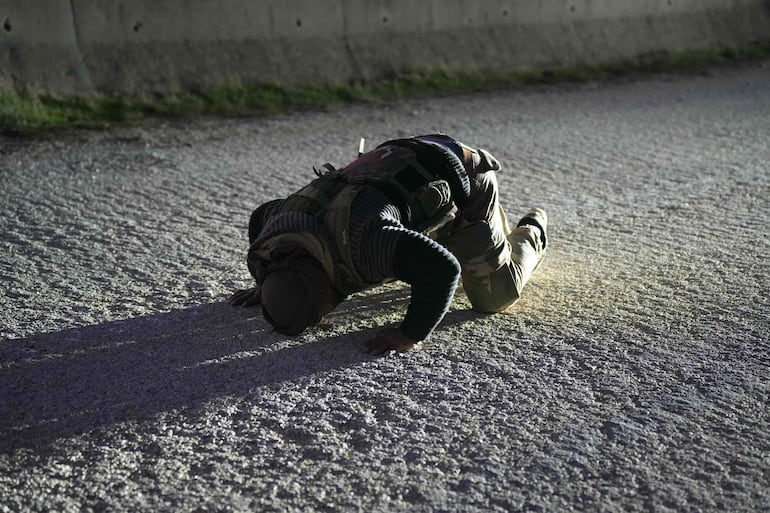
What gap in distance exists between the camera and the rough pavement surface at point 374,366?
2.56 metres

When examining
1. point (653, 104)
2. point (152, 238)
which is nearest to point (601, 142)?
point (653, 104)

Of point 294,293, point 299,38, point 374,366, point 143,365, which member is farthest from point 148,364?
point 299,38

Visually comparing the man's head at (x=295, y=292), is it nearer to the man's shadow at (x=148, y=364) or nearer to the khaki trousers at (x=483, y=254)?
the man's shadow at (x=148, y=364)

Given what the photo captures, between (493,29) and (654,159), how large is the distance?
126 inches

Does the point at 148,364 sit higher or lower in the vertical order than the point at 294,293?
lower

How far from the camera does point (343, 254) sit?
3.30 m

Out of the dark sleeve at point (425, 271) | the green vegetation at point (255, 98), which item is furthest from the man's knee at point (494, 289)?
the green vegetation at point (255, 98)

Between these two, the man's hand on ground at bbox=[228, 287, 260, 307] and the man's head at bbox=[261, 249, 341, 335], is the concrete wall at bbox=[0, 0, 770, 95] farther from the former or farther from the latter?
the man's head at bbox=[261, 249, 341, 335]

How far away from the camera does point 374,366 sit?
10.7 ft

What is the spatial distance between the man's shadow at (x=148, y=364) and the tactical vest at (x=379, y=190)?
11.2 inches

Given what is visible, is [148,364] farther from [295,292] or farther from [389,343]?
[389,343]

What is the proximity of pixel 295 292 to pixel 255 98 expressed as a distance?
4565 mm

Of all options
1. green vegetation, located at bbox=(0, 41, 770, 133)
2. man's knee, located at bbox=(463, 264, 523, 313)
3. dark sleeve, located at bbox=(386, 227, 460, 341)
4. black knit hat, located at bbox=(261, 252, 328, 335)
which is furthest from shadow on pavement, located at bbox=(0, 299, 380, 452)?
green vegetation, located at bbox=(0, 41, 770, 133)

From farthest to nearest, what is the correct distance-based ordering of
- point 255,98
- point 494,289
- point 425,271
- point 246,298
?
point 255,98 → point 246,298 → point 494,289 → point 425,271
